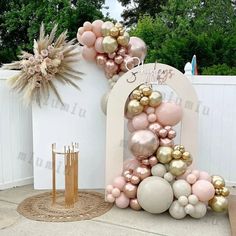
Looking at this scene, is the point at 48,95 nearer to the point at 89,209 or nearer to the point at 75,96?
the point at 75,96

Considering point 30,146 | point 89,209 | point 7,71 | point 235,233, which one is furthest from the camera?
point 30,146

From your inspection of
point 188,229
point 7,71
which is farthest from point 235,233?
point 7,71

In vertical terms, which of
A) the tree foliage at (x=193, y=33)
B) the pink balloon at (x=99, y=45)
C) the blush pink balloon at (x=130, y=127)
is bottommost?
the blush pink balloon at (x=130, y=127)

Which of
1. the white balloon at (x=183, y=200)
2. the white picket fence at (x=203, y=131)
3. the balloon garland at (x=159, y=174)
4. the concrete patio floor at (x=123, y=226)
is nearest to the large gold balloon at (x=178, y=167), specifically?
the balloon garland at (x=159, y=174)

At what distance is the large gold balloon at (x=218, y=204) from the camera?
3.72 metres

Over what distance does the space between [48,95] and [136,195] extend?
164 cm

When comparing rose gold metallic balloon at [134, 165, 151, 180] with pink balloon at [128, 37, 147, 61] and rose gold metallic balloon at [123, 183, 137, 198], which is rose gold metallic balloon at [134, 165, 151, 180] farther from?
pink balloon at [128, 37, 147, 61]

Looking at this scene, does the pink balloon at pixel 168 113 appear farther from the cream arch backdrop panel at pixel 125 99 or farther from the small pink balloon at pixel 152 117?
the cream arch backdrop panel at pixel 125 99

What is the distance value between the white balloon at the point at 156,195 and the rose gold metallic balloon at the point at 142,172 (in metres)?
0.15

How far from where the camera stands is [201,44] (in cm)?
870

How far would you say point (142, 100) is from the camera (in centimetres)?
396

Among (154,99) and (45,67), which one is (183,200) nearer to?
(154,99)

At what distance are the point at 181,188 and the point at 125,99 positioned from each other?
111cm

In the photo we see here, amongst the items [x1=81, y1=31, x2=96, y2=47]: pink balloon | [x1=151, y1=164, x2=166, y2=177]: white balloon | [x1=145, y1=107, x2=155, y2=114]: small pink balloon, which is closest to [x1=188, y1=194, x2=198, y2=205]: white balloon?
[x1=151, y1=164, x2=166, y2=177]: white balloon
